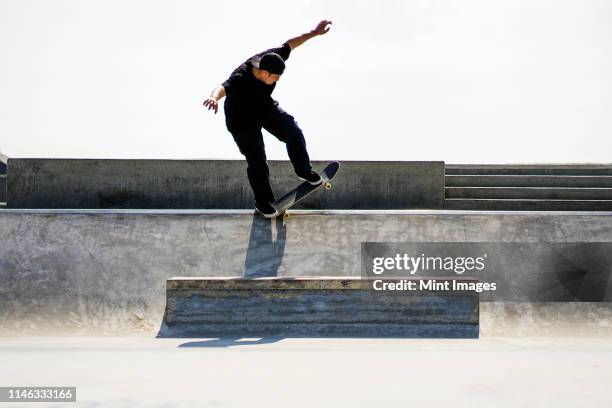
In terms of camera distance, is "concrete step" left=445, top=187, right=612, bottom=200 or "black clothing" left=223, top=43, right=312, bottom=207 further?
"concrete step" left=445, top=187, right=612, bottom=200

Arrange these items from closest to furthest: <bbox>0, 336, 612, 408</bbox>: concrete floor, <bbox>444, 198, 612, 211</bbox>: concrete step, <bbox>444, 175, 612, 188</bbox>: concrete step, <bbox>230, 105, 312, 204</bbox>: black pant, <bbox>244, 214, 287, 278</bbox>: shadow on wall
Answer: <bbox>0, 336, 612, 408</bbox>: concrete floor, <bbox>244, 214, 287, 278</bbox>: shadow on wall, <bbox>230, 105, 312, 204</bbox>: black pant, <bbox>444, 198, 612, 211</bbox>: concrete step, <bbox>444, 175, 612, 188</bbox>: concrete step

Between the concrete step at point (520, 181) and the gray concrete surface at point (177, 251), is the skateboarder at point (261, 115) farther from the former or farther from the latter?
the concrete step at point (520, 181)

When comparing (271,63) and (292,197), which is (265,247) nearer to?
(292,197)

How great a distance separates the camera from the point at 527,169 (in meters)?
11.6

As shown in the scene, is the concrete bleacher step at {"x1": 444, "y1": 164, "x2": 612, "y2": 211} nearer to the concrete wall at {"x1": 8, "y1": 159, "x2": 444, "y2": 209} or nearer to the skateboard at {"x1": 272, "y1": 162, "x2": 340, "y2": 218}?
the concrete wall at {"x1": 8, "y1": 159, "x2": 444, "y2": 209}

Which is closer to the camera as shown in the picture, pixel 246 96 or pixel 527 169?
pixel 246 96

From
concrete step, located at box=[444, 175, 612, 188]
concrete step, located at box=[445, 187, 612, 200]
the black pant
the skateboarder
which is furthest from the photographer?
concrete step, located at box=[444, 175, 612, 188]

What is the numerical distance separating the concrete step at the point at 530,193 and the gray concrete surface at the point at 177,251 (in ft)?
11.1

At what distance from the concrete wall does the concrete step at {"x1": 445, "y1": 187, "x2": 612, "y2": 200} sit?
1.67 ft

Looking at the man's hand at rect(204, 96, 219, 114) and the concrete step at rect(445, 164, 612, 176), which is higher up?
the concrete step at rect(445, 164, 612, 176)

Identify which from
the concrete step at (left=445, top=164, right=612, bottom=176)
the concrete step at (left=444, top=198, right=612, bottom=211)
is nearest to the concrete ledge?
the concrete step at (left=444, top=198, right=612, bottom=211)

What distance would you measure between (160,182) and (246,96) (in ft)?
14.4

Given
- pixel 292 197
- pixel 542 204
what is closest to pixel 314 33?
pixel 292 197

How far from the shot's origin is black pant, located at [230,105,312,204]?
21.3 ft
